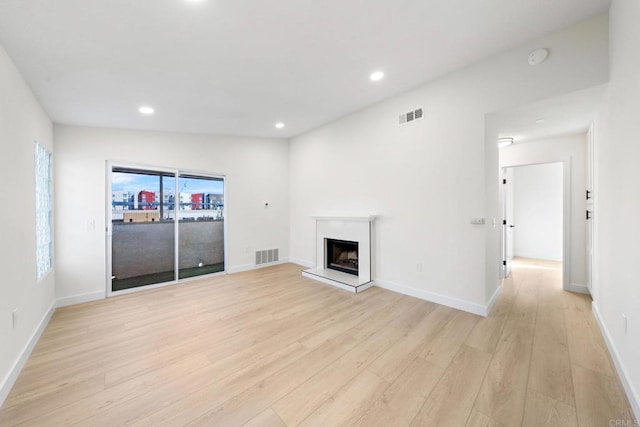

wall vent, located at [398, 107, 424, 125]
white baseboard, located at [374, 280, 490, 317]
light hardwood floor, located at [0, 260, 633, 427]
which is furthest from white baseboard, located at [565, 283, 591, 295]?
wall vent, located at [398, 107, 424, 125]

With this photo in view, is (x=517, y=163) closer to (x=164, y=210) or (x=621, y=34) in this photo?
(x=621, y=34)

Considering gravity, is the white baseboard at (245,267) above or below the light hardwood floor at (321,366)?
above

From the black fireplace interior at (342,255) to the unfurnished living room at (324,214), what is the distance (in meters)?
0.04

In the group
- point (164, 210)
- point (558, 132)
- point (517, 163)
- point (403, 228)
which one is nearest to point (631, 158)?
point (403, 228)

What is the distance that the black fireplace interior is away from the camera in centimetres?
470

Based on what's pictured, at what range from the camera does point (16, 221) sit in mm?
2244

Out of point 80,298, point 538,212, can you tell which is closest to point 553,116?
point 538,212

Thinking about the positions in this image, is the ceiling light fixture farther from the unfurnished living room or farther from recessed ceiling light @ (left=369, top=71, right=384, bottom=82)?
recessed ceiling light @ (left=369, top=71, right=384, bottom=82)

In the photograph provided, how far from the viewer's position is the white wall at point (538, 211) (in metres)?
6.15

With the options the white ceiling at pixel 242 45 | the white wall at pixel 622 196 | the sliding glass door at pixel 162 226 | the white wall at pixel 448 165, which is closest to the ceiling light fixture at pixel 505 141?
the white wall at pixel 448 165

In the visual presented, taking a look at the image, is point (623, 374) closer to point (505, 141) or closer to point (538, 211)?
point (505, 141)

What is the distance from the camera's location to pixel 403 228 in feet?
12.4

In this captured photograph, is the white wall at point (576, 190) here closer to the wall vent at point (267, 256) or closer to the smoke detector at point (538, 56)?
the smoke detector at point (538, 56)

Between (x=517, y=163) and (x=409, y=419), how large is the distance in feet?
15.2
